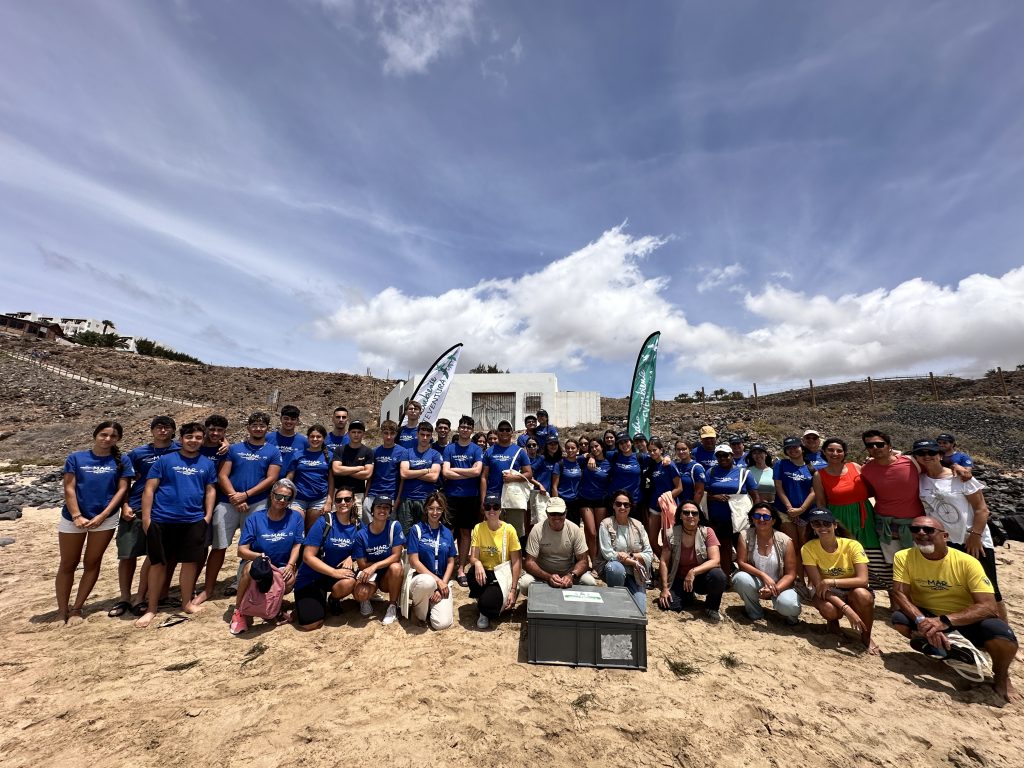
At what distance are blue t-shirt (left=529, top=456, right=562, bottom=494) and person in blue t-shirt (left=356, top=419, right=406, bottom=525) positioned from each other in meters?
1.75

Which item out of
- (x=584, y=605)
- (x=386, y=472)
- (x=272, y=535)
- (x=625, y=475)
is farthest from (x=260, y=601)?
(x=625, y=475)

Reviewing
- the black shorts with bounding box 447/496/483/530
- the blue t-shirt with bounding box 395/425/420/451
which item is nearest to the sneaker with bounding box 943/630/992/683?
the black shorts with bounding box 447/496/483/530

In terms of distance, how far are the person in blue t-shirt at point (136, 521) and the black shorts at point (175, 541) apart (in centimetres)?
16

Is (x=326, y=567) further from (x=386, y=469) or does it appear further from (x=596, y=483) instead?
(x=596, y=483)

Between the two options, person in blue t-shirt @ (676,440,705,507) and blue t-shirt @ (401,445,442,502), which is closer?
blue t-shirt @ (401,445,442,502)

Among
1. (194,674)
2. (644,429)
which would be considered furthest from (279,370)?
(194,674)

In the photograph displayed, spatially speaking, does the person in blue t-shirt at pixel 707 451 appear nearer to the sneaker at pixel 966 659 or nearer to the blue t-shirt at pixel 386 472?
the sneaker at pixel 966 659

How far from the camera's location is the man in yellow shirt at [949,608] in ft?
10.6

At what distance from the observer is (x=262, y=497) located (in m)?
4.81

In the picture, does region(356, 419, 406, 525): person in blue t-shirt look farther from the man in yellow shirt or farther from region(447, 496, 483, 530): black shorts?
the man in yellow shirt

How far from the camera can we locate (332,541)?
176 inches

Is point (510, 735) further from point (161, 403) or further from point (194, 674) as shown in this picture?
point (161, 403)

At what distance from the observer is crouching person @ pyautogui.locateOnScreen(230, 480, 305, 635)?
13.3 ft

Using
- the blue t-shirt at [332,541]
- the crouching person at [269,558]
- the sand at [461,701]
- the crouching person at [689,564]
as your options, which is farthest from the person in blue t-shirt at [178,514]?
the crouching person at [689,564]
